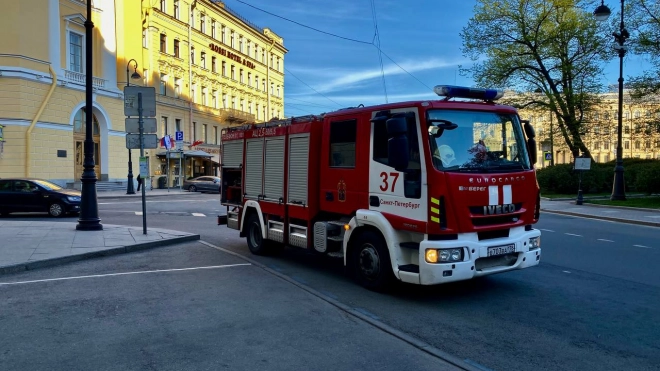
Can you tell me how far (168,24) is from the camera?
4612cm

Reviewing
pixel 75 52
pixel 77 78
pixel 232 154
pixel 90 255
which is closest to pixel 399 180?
pixel 232 154

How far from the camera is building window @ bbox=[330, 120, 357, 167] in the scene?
7.81 metres

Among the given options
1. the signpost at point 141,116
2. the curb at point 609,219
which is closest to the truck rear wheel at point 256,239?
the signpost at point 141,116

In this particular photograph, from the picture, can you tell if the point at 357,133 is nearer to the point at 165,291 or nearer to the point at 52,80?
the point at 165,291

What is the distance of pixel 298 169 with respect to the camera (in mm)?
8852

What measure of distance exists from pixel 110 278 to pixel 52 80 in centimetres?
2876

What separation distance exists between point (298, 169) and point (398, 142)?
2.80 meters

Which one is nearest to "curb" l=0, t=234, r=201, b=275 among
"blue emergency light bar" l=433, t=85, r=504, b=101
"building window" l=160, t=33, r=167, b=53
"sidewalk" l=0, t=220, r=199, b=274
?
"sidewalk" l=0, t=220, r=199, b=274

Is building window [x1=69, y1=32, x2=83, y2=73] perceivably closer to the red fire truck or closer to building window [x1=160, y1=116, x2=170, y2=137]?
building window [x1=160, y1=116, x2=170, y2=137]

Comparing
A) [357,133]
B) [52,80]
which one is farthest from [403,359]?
[52,80]

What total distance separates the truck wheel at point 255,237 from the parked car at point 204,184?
92.9 ft

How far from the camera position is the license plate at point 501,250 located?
664 centimetres

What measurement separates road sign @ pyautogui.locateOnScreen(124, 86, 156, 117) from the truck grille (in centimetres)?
908

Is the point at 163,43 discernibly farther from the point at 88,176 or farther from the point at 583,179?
the point at 88,176
